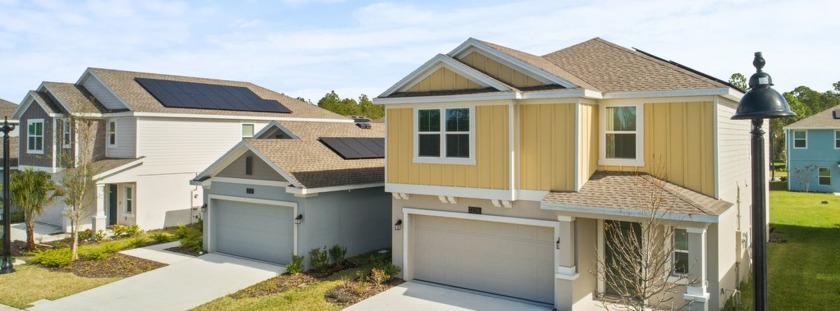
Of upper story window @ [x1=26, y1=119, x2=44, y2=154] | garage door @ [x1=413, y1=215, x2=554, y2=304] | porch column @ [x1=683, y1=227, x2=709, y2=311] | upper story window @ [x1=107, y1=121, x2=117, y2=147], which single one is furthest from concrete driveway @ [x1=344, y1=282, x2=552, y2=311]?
upper story window @ [x1=26, y1=119, x2=44, y2=154]

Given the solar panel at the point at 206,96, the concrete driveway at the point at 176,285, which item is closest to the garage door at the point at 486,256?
the concrete driveway at the point at 176,285

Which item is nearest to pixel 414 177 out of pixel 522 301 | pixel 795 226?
pixel 522 301

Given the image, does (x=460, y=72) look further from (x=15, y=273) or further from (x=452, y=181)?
(x=15, y=273)

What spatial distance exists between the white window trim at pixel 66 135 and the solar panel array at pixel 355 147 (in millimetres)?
11772

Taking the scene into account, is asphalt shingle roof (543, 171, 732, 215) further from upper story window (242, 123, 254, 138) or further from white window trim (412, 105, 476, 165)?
upper story window (242, 123, 254, 138)

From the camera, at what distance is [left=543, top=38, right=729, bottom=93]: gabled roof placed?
12.2 metres

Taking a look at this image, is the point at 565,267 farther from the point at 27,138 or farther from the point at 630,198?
the point at 27,138

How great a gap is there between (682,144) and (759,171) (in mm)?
7500

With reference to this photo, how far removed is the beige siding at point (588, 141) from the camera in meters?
12.0

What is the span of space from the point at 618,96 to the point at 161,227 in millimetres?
18701

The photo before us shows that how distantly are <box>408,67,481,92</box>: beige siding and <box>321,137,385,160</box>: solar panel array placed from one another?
5.76 meters

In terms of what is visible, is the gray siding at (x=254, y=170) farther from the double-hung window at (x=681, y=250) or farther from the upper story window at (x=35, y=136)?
the upper story window at (x=35, y=136)

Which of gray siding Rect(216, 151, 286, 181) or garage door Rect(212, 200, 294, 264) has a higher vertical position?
gray siding Rect(216, 151, 286, 181)

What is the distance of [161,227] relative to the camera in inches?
901
